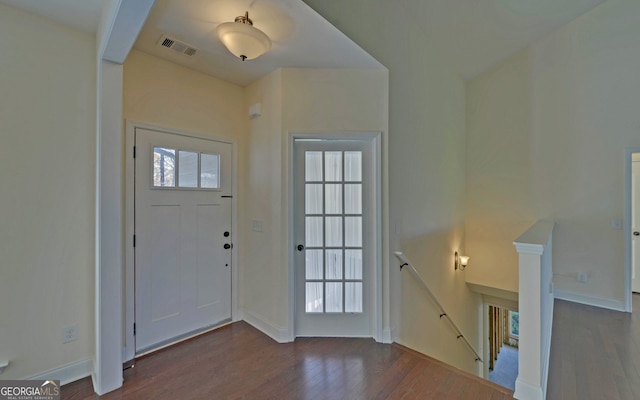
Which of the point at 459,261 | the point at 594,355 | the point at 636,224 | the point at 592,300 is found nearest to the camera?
the point at 594,355

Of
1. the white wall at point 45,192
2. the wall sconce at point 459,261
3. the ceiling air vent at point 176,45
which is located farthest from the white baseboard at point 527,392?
the ceiling air vent at point 176,45

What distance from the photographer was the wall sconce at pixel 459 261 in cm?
468

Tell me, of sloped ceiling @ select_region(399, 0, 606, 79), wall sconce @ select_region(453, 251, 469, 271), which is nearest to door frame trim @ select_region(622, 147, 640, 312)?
wall sconce @ select_region(453, 251, 469, 271)

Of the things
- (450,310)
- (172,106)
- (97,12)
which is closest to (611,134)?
(450,310)

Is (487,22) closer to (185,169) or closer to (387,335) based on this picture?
(387,335)

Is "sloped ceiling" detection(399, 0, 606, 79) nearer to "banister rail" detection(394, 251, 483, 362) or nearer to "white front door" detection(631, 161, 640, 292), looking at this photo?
"white front door" detection(631, 161, 640, 292)

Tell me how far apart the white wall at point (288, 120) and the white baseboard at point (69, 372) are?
152cm

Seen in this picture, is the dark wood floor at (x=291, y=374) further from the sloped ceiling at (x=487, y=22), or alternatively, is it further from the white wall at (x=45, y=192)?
the sloped ceiling at (x=487, y=22)

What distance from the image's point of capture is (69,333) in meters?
2.17

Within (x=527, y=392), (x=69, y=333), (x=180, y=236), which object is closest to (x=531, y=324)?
(x=527, y=392)

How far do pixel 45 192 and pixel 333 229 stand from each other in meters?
2.47

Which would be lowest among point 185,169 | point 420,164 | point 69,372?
point 69,372

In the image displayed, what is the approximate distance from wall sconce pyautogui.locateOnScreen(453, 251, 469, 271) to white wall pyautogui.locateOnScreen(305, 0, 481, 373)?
0.12 meters

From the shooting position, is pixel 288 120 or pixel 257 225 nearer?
pixel 288 120
